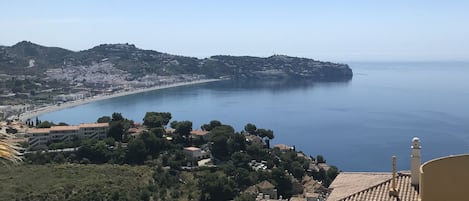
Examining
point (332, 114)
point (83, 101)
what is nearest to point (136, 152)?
point (332, 114)

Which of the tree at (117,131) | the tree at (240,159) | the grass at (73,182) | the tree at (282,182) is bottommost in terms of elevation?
the tree at (282,182)

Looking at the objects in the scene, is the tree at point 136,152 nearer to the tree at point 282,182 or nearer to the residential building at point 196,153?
the residential building at point 196,153

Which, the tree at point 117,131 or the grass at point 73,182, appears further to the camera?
the tree at point 117,131

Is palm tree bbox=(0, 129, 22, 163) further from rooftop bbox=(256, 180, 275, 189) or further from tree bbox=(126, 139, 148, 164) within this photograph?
tree bbox=(126, 139, 148, 164)

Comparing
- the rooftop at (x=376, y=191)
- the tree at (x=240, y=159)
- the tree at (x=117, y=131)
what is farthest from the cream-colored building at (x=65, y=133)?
the rooftop at (x=376, y=191)

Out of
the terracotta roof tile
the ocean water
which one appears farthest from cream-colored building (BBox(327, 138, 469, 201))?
the ocean water

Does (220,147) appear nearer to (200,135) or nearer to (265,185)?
(200,135)
